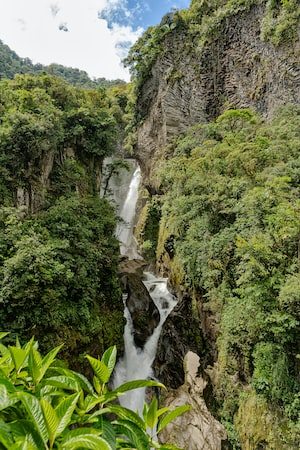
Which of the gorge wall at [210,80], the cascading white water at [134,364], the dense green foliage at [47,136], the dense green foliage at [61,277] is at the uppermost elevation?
the gorge wall at [210,80]

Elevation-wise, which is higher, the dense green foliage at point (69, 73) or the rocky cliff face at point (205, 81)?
the dense green foliage at point (69, 73)

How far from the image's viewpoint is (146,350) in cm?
1189

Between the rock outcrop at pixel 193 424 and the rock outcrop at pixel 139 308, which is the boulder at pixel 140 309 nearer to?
the rock outcrop at pixel 139 308

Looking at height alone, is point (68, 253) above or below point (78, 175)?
below

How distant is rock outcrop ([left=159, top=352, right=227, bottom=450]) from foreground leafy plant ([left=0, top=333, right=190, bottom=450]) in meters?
6.25

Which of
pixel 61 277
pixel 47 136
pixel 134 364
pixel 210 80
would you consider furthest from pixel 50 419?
pixel 210 80

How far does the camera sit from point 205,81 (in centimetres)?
2181

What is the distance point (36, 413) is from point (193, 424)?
861 centimetres


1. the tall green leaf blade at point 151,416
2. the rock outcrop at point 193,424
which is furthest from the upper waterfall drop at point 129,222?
the tall green leaf blade at point 151,416

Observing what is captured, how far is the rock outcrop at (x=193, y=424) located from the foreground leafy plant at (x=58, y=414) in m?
6.25

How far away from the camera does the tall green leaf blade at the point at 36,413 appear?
0.99 metres

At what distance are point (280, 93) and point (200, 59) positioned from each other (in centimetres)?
841

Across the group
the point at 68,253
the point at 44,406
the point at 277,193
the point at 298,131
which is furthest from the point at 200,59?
the point at 44,406

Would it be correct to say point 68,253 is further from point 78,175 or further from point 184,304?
point 184,304
